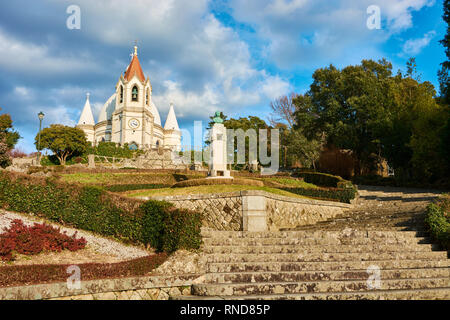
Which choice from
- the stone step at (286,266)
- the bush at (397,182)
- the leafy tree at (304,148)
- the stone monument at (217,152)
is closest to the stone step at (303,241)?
the stone step at (286,266)

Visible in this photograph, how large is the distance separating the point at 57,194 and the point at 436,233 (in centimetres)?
1236

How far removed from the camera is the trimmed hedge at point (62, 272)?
5859 mm

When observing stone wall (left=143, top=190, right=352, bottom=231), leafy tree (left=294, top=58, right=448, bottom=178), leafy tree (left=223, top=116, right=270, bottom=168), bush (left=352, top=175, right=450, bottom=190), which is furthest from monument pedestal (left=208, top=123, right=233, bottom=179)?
leafy tree (left=223, top=116, right=270, bottom=168)

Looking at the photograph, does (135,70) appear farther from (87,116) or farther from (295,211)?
(295,211)

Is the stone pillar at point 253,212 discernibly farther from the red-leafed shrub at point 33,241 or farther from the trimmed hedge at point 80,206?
the red-leafed shrub at point 33,241

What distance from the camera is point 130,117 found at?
6762 cm

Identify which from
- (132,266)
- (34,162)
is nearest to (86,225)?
(132,266)

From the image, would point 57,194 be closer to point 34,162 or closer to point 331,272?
point 331,272

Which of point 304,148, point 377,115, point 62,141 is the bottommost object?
point 304,148

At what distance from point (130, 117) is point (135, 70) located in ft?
38.8

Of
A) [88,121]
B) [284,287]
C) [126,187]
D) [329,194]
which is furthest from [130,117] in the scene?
[284,287]

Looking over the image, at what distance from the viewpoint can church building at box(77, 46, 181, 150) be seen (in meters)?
67.2

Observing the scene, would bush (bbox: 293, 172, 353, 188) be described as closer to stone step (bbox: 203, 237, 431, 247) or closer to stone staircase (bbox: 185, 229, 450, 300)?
stone step (bbox: 203, 237, 431, 247)

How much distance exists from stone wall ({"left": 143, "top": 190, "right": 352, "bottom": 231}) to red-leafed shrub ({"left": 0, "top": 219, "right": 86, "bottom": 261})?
4.73 meters
